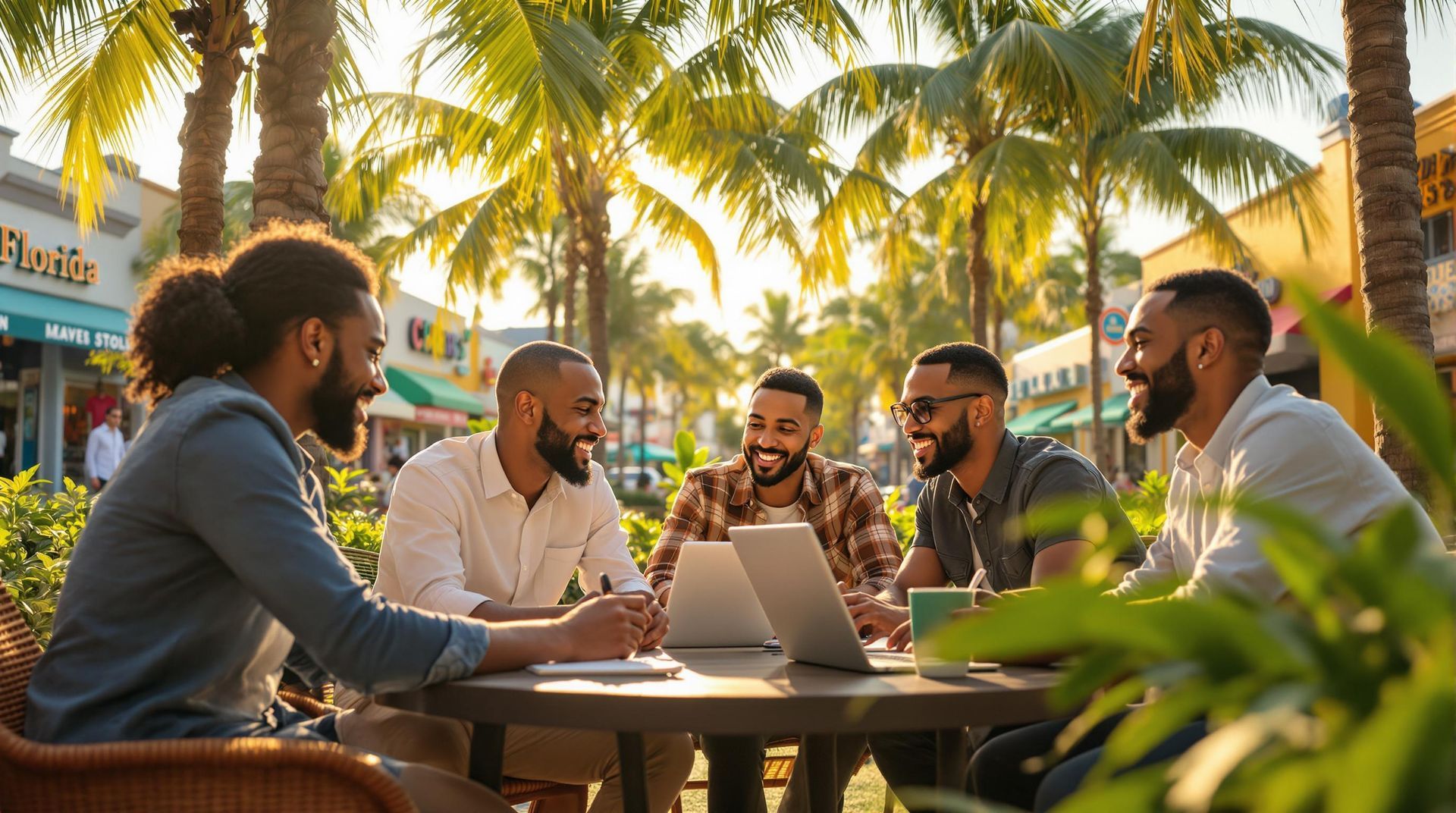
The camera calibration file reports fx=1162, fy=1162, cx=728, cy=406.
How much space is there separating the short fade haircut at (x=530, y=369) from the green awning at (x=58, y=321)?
50.1 feet

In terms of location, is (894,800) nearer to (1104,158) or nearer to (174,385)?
(174,385)

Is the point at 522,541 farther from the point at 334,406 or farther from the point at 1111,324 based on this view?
the point at 1111,324

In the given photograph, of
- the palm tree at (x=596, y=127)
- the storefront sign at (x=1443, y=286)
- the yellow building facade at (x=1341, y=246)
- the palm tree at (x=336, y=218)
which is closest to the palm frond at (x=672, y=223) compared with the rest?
the palm tree at (x=596, y=127)

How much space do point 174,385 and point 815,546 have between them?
128 cm

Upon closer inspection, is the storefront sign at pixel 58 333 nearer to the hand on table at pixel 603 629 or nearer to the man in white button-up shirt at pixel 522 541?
the man in white button-up shirt at pixel 522 541

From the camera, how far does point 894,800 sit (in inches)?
156

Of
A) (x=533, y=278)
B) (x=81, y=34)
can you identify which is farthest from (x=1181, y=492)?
(x=533, y=278)

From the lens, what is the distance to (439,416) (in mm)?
32531

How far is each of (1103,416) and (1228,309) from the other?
27.1 metres

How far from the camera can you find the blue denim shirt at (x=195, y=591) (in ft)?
6.34

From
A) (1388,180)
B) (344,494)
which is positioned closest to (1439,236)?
(1388,180)

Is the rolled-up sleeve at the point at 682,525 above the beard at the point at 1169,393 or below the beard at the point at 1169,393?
below

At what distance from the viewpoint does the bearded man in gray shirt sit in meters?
1.94

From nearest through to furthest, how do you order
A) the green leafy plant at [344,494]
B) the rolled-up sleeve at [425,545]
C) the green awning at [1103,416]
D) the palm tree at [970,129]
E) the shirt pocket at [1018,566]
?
the rolled-up sleeve at [425,545] → the shirt pocket at [1018,566] → the green leafy plant at [344,494] → the palm tree at [970,129] → the green awning at [1103,416]
